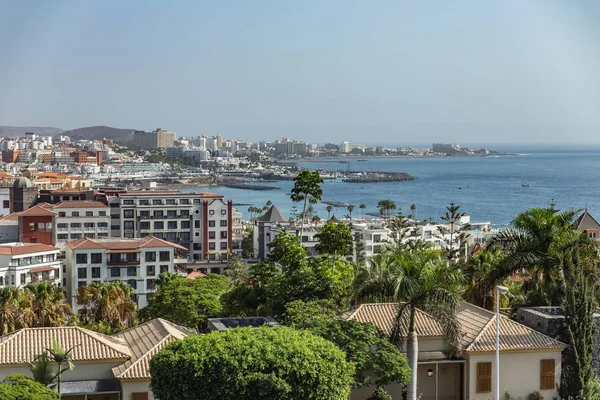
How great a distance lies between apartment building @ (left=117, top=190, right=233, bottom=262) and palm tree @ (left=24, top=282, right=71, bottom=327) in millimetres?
36694

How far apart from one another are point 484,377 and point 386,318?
228 centimetres

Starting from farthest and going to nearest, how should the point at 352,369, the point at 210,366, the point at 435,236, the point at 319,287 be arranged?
the point at 435,236, the point at 319,287, the point at 352,369, the point at 210,366

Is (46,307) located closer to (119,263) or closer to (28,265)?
(28,265)

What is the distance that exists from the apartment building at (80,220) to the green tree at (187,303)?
32831 millimetres

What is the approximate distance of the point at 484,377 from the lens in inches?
674

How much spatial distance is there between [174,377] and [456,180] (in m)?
179

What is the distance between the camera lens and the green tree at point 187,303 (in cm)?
2734

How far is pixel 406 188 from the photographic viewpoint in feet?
562

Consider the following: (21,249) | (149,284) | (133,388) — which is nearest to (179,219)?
(149,284)

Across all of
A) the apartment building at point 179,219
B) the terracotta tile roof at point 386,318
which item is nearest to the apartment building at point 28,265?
the apartment building at point 179,219

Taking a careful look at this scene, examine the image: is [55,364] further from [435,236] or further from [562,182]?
[562,182]

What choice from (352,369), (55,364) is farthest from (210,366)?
(55,364)

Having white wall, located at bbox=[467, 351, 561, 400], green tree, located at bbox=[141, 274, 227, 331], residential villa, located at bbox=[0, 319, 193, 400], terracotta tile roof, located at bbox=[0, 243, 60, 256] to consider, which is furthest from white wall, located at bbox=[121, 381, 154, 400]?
terracotta tile roof, located at bbox=[0, 243, 60, 256]

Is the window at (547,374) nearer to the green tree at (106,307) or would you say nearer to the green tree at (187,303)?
the green tree at (187,303)
